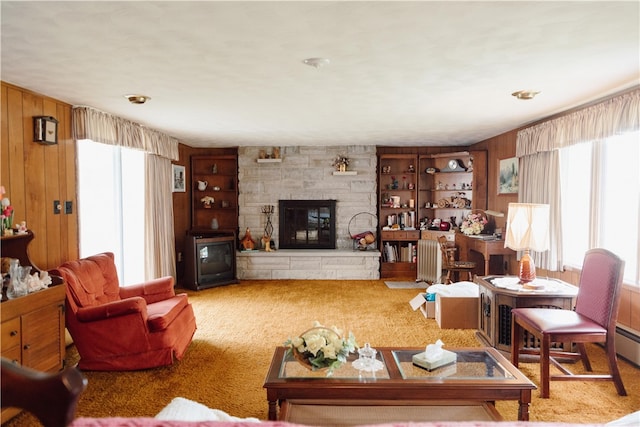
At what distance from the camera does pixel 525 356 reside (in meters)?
3.37

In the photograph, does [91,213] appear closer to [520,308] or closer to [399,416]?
[399,416]

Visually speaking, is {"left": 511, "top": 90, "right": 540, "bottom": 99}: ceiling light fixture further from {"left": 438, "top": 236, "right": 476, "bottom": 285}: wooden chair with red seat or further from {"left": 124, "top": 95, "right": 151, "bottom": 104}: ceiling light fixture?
{"left": 124, "top": 95, "right": 151, "bottom": 104}: ceiling light fixture

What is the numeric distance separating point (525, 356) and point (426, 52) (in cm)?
253

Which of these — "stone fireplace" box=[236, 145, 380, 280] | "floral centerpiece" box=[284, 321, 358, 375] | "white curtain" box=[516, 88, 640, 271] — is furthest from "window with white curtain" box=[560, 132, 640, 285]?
"stone fireplace" box=[236, 145, 380, 280]

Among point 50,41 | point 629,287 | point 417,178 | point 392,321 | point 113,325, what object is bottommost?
point 392,321

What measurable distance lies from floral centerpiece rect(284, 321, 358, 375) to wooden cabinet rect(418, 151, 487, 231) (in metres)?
4.58

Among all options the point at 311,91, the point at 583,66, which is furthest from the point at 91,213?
the point at 583,66

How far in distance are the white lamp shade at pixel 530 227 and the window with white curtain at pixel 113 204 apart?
13.1 feet

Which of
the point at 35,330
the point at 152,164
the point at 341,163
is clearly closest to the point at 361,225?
the point at 341,163

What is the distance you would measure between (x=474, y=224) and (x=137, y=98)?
14.8 ft

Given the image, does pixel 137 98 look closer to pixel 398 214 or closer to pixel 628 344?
pixel 628 344

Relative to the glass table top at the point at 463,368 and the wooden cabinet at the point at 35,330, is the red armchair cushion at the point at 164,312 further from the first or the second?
the glass table top at the point at 463,368

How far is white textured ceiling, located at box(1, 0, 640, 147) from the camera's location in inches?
76.6

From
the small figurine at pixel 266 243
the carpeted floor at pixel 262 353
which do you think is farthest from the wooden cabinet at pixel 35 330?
the small figurine at pixel 266 243
